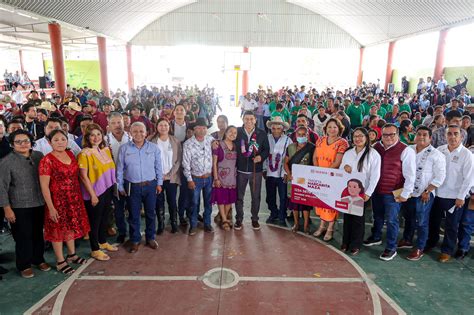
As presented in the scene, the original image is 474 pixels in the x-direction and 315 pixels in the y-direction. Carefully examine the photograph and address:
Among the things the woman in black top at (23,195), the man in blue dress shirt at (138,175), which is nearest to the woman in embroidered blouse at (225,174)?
the man in blue dress shirt at (138,175)

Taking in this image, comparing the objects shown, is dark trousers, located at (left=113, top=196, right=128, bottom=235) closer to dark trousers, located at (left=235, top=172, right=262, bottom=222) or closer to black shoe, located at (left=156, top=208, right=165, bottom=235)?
black shoe, located at (left=156, top=208, right=165, bottom=235)

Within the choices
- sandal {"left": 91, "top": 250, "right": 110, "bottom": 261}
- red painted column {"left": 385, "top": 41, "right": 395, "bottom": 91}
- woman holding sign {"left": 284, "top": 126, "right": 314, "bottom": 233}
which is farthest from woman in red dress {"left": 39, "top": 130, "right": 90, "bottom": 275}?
red painted column {"left": 385, "top": 41, "right": 395, "bottom": 91}

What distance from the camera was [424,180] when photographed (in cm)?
425

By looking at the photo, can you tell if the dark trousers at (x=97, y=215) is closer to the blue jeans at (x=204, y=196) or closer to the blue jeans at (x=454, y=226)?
the blue jeans at (x=204, y=196)

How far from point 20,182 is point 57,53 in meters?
14.6

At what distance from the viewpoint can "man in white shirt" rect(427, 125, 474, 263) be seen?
410 cm

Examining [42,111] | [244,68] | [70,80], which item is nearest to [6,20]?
[70,80]

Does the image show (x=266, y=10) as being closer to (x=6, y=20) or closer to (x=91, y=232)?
(x=6, y=20)

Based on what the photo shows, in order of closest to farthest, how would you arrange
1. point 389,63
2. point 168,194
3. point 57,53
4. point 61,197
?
point 61,197, point 168,194, point 57,53, point 389,63

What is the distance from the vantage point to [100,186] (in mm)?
4137

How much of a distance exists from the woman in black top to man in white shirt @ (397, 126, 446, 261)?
460 centimetres

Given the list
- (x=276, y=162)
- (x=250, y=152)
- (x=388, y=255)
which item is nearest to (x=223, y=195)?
(x=250, y=152)

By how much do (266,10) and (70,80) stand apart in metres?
14.0

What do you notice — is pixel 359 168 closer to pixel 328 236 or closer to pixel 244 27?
pixel 328 236
